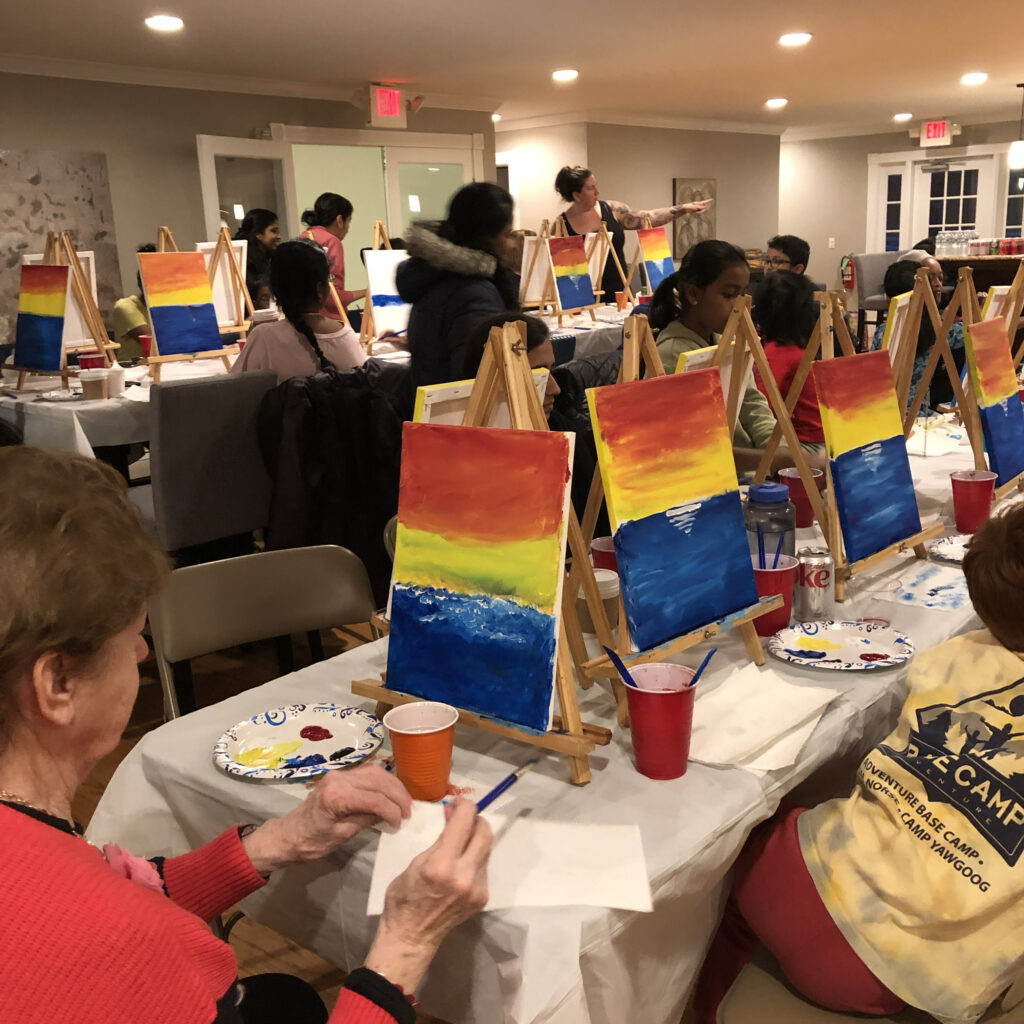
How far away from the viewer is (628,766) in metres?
1.25

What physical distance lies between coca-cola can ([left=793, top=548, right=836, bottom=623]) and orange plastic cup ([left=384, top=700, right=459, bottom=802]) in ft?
2.49

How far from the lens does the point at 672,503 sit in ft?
4.83

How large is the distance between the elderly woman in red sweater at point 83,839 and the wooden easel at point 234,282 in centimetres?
443

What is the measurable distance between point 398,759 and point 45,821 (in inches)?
18.2

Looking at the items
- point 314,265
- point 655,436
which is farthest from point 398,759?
point 314,265

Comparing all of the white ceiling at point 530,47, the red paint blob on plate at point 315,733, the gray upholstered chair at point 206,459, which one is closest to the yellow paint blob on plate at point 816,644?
the red paint blob on plate at point 315,733

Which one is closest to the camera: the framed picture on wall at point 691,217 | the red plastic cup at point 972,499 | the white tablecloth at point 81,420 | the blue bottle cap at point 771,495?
the blue bottle cap at point 771,495

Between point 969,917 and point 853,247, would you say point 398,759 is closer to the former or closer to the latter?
point 969,917

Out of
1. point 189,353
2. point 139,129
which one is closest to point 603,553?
point 189,353

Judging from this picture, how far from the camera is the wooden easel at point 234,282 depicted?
16.3ft

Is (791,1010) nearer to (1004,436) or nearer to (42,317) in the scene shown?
(1004,436)

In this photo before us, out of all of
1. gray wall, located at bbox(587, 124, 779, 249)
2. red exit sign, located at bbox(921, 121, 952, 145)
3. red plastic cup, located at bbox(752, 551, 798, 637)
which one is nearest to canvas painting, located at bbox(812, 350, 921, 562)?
red plastic cup, located at bbox(752, 551, 798, 637)

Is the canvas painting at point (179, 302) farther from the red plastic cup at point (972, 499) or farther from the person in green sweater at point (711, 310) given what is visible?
the red plastic cup at point (972, 499)

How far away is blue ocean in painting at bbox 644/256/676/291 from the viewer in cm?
700
